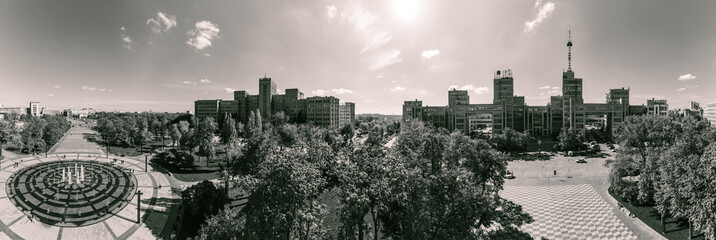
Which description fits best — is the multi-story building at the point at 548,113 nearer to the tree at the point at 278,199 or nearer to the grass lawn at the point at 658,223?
the grass lawn at the point at 658,223

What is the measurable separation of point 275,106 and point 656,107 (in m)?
153

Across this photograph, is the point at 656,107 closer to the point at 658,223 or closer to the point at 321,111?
the point at 658,223

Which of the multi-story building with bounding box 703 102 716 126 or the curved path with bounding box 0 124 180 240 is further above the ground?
the multi-story building with bounding box 703 102 716 126

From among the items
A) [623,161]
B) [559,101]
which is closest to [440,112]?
[559,101]

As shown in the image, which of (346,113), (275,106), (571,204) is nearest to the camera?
(571,204)

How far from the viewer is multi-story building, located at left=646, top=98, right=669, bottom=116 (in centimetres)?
10646

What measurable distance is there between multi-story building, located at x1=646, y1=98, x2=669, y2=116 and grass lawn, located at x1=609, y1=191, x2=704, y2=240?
315 feet

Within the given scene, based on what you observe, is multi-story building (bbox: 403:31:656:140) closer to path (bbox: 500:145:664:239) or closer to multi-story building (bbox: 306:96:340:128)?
path (bbox: 500:145:664:239)

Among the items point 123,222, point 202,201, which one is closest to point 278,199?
point 202,201

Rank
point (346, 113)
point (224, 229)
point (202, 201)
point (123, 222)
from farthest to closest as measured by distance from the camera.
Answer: point (346, 113)
point (123, 222)
point (202, 201)
point (224, 229)

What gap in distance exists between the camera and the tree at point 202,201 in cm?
3350

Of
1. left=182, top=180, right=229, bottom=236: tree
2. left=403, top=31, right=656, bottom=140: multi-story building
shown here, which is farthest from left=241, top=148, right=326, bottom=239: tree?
left=403, top=31, right=656, bottom=140: multi-story building

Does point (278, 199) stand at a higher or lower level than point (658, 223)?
higher

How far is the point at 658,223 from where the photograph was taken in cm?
2928
